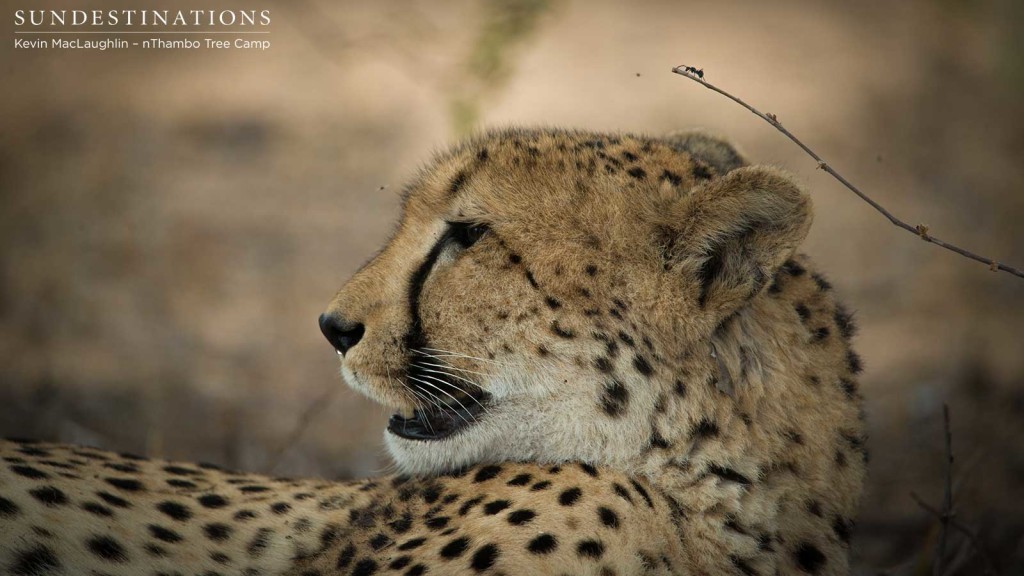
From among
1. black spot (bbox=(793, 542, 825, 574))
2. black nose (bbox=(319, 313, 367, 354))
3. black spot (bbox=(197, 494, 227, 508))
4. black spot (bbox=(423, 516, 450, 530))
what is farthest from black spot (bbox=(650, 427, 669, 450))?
black spot (bbox=(197, 494, 227, 508))

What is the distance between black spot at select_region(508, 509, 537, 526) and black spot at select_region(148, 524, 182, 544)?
760mm

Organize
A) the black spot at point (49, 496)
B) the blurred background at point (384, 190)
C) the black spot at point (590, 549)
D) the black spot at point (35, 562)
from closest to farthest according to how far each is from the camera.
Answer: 1. the black spot at point (590, 549)
2. the black spot at point (35, 562)
3. the black spot at point (49, 496)
4. the blurred background at point (384, 190)

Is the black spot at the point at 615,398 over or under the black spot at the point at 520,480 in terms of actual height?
over

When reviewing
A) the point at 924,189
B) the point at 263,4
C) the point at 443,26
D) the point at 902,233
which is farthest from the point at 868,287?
the point at 263,4

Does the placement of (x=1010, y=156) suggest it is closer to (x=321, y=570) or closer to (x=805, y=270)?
(x=805, y=270)

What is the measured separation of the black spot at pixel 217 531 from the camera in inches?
93.9

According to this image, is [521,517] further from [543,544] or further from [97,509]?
[97,509]

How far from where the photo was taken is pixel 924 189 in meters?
6.36

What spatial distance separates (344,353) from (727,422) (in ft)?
2.79

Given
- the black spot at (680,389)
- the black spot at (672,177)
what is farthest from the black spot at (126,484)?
the black spot at (672,177)

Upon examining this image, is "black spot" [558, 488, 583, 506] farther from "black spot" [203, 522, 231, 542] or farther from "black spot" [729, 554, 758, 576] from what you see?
"black spot" [203, 522, 231, 542]

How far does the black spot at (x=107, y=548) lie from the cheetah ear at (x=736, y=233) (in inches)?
51.0

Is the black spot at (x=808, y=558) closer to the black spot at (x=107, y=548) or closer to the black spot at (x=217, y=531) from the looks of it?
the black spot at (x=217, y=531)

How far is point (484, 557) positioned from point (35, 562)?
0.91 meters
